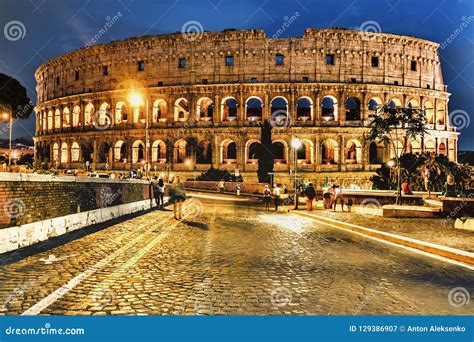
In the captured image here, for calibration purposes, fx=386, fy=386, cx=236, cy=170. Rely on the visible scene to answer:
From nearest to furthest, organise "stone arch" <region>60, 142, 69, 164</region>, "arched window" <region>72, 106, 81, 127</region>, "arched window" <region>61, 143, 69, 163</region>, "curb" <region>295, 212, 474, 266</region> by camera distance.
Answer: "curb" <region>295, 212, 474, 266</region>, "arched window" <region>72, 106, 81, 127</region>, "stone arch" <region>60, 142, 69, 164</region>, "arched window" <region>61, 143, 69, 163</region>

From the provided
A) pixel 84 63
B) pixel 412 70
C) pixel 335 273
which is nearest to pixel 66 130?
pixel 84 63

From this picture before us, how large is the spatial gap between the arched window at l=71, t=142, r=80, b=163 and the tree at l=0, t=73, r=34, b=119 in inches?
423

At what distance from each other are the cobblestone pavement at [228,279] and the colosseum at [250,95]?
102ft

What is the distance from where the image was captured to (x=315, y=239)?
9.62 metres

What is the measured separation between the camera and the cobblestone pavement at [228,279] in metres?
4.22

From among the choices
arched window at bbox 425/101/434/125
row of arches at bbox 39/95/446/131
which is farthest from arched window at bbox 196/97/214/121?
arched window at bbox 425/101/434/125

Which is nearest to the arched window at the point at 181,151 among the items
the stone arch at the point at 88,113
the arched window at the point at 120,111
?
the arched window at the point at 120,111

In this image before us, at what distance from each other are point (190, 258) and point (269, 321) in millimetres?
3274

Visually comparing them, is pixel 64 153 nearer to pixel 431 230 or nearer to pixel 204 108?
pixel 204 108

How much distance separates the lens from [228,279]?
5375 mm

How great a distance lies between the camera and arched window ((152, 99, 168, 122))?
44.8m

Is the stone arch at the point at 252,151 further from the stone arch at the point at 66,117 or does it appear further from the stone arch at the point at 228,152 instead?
the stone arch at the point at 66,117

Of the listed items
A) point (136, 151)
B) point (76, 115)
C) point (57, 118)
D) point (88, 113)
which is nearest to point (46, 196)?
point (136, 151)

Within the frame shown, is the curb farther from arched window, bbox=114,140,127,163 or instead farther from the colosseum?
arched window, bbox=114,140,127,163
